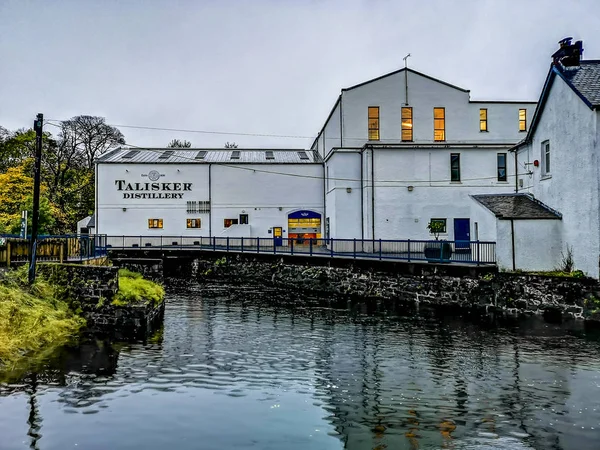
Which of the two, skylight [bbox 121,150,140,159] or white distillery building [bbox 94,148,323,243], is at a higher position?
skylight [bbox 121,150,140,159]

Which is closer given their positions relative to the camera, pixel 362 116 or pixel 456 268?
pixel 456 268

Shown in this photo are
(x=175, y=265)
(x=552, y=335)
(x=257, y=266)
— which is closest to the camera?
(x=552, y=335)

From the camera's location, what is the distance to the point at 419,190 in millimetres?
33500

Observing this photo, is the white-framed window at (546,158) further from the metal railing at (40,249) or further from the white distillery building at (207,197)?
the white distillery building at (207,197)

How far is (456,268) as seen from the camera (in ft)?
72.3

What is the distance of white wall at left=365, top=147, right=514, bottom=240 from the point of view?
3350 cm

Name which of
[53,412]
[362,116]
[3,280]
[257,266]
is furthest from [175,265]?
[53,412]

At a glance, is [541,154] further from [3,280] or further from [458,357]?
[3,280]

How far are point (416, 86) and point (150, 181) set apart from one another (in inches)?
922

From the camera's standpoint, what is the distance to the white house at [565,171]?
18.7 m

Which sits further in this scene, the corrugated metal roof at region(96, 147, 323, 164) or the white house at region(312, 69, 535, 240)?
the corrugated metal roof at region(96, 147, 323, 164)

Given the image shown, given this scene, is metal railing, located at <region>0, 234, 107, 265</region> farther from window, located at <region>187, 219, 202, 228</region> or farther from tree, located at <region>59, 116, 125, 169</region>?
tree, located at <region>59, 116, 125, 169</region>

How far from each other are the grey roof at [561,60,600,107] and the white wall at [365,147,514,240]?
12.7m

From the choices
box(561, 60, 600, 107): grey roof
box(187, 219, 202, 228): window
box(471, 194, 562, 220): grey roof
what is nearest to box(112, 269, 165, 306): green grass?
box(471, 194, 562, 220): grey roof
